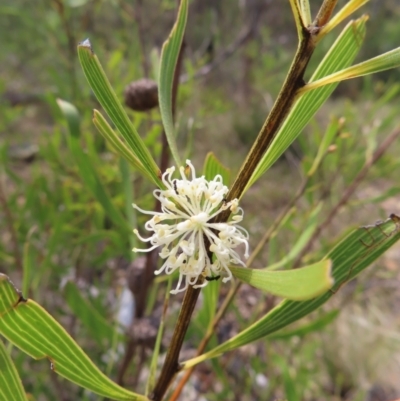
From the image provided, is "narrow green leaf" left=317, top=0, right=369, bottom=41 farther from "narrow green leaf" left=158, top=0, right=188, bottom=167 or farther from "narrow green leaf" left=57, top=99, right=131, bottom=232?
"narrow green leaf" left=57, top=99, right=131, bottom=232

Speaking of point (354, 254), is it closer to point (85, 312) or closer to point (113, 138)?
point (113, 138)

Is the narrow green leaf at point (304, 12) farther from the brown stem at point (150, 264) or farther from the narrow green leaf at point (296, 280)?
the brown stem at point (150, 264)

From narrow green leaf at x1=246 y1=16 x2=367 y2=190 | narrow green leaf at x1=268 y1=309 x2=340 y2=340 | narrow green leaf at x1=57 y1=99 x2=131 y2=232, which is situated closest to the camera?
narrow green leaf at x1=246 y1=16 x2=367 y2=190

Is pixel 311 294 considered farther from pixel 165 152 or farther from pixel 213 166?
pixel 165 152

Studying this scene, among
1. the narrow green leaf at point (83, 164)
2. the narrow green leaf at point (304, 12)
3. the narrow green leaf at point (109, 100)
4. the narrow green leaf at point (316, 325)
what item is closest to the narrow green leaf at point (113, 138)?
the narrow green leaf at point (109, 100)

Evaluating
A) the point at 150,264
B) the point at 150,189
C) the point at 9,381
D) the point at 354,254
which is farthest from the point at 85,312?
the point at 150,189

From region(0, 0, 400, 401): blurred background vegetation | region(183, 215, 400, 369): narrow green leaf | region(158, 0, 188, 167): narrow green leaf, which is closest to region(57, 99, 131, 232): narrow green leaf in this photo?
region(0, 0, 400, 401): blurred background vegetation
